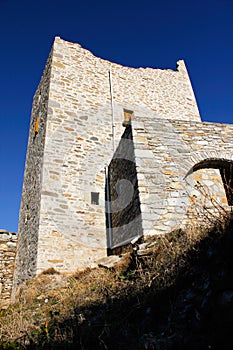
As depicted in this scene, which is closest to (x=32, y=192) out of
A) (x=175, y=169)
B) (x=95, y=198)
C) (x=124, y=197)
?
(x=95, y=198)

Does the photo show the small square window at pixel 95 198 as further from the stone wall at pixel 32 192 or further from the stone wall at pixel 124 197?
the stone wall at pixel 32 192

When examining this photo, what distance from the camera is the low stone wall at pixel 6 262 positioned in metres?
9.59

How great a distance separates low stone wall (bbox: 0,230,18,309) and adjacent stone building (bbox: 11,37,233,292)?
0.59m

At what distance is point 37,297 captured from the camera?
19.2 ft

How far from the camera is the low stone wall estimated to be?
9.59m

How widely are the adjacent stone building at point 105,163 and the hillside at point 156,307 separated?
1.80m

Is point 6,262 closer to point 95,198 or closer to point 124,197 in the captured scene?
point 95,198

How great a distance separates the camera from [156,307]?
10.0 ft

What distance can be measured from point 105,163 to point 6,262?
506cm

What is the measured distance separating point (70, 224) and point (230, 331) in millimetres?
6841

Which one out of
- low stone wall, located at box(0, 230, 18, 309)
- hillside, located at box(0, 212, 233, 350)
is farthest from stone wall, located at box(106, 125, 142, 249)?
low stone wall, located at box(0, 230, 18, 309)

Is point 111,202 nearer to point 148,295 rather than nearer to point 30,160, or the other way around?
point 30,160

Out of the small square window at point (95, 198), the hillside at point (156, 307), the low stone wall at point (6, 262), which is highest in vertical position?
the small square window at point (95, 198)

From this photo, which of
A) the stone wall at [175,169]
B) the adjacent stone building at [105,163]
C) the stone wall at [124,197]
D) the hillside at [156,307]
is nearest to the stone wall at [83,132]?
the adjacent stone building at [105,163]
